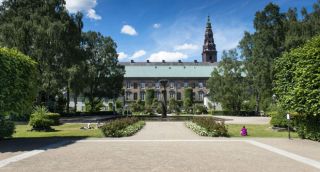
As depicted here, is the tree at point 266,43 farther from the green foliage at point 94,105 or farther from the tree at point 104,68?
the green foliage at point 94,105

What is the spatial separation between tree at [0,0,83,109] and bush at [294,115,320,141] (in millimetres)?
28038

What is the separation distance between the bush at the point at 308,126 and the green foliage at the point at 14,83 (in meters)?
14.8

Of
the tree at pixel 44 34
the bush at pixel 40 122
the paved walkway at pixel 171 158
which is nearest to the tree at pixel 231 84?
the tree at pixel 44 34

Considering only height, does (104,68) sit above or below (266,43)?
below

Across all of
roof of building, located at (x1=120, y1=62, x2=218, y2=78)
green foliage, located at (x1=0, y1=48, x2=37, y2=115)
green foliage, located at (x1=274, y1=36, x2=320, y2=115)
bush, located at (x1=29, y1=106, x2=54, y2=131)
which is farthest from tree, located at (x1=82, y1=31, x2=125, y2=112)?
green foliage, located at (x1=274, y1=36, x2=320, y2=115)

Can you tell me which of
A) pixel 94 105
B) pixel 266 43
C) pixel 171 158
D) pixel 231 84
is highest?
pixel 266 43

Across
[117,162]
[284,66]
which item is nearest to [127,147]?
[117,162]

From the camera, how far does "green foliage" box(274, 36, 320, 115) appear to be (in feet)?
56.0

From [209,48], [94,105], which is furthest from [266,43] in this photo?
[209,48]

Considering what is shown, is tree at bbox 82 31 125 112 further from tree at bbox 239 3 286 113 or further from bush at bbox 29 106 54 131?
bush at bbox 29 106 54 131

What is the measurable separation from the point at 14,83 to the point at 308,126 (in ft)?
50.0

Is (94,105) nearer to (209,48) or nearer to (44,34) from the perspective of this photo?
(44,34)

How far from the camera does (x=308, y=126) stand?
741 inches

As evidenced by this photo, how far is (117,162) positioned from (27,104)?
31.5ft
